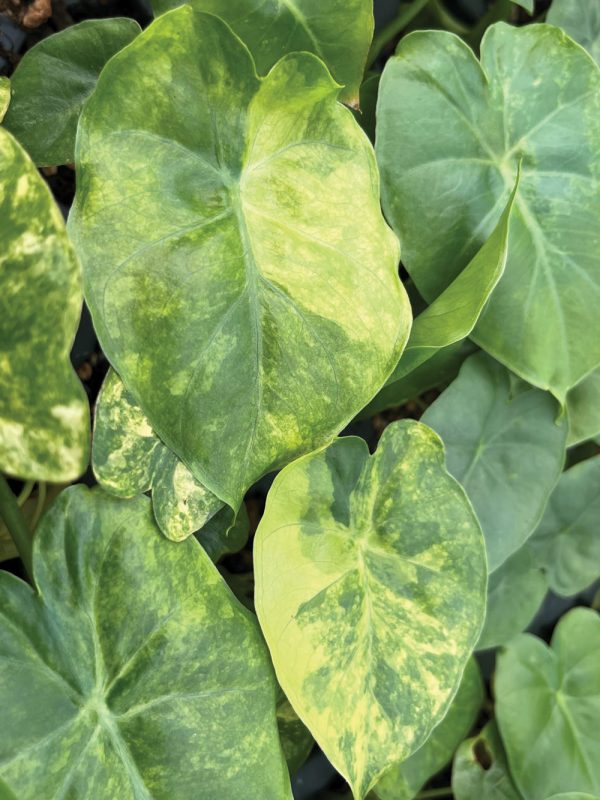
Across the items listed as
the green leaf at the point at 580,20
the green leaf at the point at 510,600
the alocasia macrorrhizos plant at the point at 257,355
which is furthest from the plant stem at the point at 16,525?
the green leaf at the point at 580,20

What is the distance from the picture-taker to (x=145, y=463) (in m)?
0.67

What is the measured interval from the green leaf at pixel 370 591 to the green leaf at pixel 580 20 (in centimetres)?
59

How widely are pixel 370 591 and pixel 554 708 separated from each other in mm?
504

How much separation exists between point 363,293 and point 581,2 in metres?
0.62

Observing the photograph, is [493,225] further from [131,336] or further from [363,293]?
[131,336]

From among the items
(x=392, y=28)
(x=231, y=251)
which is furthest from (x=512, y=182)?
(x=231, y=251)

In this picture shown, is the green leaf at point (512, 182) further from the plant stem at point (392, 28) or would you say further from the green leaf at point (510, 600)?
the green leaf at point (510, 600)

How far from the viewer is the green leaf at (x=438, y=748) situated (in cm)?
94

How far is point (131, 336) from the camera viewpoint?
60 centimetres

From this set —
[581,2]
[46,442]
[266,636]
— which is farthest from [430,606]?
[581,2]

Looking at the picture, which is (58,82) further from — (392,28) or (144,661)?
(144,661)

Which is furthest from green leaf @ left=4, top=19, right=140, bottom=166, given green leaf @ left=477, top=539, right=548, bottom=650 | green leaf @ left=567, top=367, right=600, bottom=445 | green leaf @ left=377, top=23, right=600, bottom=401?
green leaf @ left=477, top=539, right=548, bottom=650

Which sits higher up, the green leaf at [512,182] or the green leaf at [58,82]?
the green leaf at [58,82]

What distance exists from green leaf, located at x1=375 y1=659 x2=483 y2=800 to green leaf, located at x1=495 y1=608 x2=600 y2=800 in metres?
0.04
